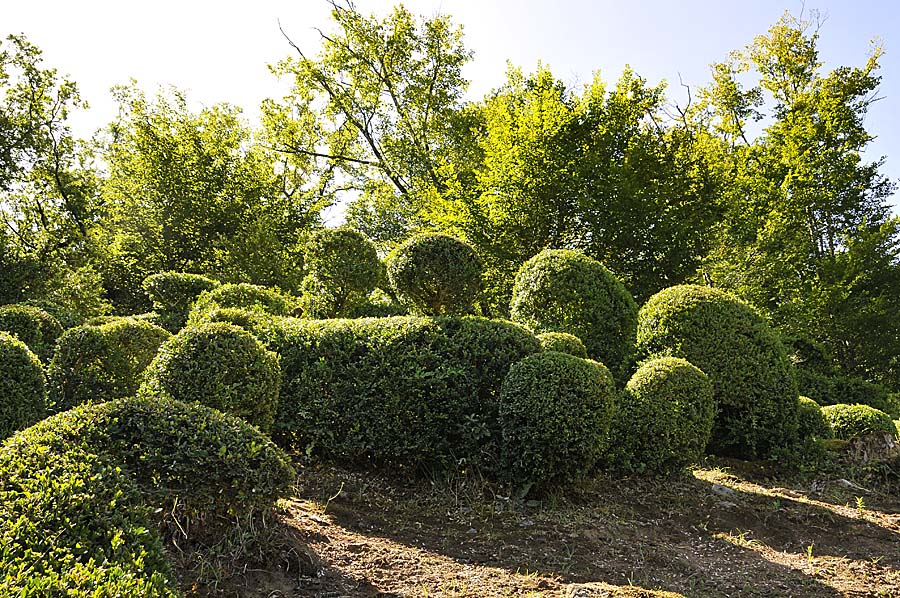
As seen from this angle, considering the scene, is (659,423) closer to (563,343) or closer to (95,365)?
(563,343)

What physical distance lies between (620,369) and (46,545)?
19.8 ft

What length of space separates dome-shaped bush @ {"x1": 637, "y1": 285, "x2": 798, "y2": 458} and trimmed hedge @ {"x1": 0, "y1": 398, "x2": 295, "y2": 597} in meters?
4.79

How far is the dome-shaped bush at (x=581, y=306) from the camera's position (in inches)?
285

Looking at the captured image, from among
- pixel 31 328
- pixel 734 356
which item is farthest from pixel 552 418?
pixel 31 328

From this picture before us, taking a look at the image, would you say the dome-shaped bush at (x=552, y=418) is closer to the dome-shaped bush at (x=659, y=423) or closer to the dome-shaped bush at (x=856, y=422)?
the dome-shaped bush at (x=659, y=423)

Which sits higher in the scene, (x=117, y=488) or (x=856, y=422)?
(x=856, y=422)

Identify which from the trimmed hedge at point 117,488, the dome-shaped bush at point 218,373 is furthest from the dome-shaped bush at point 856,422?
the trimmed hedge at point 117,488

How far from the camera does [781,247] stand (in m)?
14.1

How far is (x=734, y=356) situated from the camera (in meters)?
6.77

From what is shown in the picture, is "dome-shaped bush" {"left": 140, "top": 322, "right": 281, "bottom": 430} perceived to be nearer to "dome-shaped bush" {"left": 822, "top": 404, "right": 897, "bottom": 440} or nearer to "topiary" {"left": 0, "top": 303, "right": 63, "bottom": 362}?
"topiary" {"left": 0, "top": 303, "right": 63, "bottom": 362}

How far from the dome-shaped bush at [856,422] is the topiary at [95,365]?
25.0 feet

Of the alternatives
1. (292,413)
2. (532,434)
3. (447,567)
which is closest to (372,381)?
(292,413)

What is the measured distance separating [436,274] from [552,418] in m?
1.81

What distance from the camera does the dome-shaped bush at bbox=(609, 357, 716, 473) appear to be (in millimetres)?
5945
